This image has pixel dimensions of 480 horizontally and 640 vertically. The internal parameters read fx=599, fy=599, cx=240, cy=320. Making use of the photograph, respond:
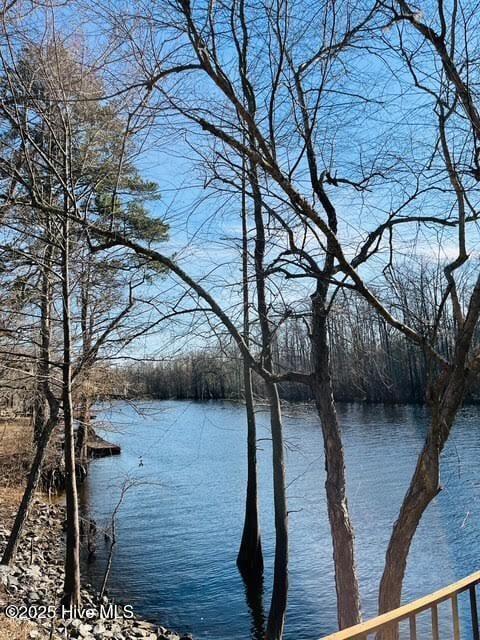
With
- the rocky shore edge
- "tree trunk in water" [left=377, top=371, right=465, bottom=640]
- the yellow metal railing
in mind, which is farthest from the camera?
the rocky shore edge

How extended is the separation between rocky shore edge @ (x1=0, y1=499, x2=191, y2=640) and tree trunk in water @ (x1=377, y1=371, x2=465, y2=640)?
11.6 feet

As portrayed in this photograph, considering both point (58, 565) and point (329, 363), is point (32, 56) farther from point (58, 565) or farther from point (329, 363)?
point (58, 565)

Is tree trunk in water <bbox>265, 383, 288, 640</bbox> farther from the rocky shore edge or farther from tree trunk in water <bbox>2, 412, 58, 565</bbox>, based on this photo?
tree trunk in water <bbox>2, 412, 58, 565</bbox>

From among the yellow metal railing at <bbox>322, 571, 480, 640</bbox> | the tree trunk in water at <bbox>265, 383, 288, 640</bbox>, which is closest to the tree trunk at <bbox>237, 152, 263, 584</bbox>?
the tree trunk in water at <bbox>265, 383, 288, 640</bbox>

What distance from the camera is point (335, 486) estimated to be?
17.2 feet

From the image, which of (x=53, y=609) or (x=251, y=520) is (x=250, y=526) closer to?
(x=251, y=520)

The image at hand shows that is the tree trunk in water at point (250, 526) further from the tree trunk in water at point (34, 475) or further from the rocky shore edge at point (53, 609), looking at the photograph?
the tree trunk in water at point (34, 475)

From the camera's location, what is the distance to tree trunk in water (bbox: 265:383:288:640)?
8.09m

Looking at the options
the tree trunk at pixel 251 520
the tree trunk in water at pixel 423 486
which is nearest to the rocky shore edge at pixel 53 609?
the tree trunk at pixel 251 520

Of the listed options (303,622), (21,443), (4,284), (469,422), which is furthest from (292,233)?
(469,422)

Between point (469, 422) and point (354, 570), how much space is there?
2196 cm

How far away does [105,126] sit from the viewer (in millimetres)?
6367

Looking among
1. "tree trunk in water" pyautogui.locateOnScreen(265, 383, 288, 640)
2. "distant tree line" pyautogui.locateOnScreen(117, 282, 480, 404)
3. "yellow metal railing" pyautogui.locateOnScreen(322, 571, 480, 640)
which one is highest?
"distant tree line" pyautogui.locateOnScreen(117, 282, 480, 404)

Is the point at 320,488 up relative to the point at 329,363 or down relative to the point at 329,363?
down
